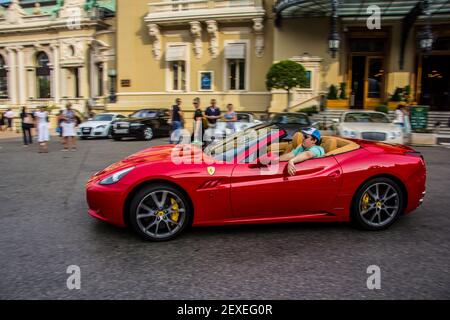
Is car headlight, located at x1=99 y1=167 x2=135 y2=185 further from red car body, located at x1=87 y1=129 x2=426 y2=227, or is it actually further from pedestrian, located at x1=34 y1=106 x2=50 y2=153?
pedestrian, located at x1=34 y1=106 x2=50 y2=153

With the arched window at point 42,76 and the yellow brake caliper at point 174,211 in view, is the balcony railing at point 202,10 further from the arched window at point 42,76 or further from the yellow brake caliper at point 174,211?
the yellow brake caliper at point 174,211

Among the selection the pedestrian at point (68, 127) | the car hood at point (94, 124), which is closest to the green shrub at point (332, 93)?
the car hood at point (94, 124)

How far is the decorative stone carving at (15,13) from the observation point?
106 feet

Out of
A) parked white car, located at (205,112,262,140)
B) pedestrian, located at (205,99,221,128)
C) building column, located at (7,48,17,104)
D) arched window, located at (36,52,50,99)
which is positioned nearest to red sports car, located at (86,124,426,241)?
parked white car, located at (205,112,262,140)

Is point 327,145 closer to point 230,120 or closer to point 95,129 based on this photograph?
point 230,120

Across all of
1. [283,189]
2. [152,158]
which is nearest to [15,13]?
[152,158]

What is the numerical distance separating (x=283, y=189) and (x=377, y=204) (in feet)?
4.14

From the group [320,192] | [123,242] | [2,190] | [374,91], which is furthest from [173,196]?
[374,91]

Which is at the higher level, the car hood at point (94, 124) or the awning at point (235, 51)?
the awning at point (235, 51)

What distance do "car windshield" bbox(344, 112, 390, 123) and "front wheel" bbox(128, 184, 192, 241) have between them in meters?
10.1

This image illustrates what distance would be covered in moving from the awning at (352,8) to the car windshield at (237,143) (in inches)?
654

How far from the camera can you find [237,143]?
4977 mm

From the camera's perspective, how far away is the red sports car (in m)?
4.39

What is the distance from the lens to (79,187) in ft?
24.3
